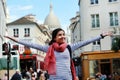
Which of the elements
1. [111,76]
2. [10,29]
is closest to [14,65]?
[111,76]

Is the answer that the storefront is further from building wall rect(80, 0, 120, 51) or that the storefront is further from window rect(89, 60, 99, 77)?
building wall rect(80, 0, 120, 51)

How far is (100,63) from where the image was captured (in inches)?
1853

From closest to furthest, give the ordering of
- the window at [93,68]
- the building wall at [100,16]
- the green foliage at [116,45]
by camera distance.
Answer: the window at [93,68], the green foliage at [116,45], the building wall at [100,16]

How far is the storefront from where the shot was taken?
4576 cm

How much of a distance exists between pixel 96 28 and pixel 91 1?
3.72 meters

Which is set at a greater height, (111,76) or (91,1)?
(91,1)

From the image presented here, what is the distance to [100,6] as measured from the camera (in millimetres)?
53500

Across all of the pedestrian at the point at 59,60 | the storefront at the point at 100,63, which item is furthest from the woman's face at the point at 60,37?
the storefront at the point at 100,63

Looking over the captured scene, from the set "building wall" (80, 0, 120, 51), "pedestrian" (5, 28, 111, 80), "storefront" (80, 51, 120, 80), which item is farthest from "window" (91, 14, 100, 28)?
"pedestrian" (5, 28, 111, 80)

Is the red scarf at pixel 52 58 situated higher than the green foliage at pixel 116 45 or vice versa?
the green foliage at pixel 116 45

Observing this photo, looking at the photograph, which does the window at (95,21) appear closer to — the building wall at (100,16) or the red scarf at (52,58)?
the building wall at (100,16)

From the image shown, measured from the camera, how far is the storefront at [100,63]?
45756 mm

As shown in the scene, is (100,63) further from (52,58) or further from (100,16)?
(52,58)

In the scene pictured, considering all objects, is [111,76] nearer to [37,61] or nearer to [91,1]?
[37,61]
